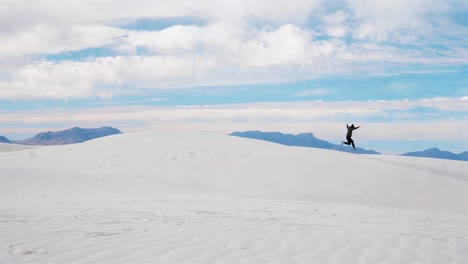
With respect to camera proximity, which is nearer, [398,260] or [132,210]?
[398,260]

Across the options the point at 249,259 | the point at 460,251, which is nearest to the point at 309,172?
the point at 460,251

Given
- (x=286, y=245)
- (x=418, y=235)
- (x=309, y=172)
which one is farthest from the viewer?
(x=309, y=172)

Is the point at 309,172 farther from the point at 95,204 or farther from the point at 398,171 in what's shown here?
the point at 95,204

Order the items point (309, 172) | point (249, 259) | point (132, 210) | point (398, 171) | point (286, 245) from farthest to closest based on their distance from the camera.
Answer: point (398, 171) → point (309, 172) → point (132, 210) → point (286, 245) → point (249, 259)

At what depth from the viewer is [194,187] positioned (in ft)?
52.4

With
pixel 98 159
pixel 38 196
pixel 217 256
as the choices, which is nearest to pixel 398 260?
pixel 217 256

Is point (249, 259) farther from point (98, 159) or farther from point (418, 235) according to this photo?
point (98, 159)

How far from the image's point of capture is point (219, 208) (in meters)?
10.1

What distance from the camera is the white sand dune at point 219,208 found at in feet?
19.1

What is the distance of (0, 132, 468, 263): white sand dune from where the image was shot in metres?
5.82

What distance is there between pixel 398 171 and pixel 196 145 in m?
9.71

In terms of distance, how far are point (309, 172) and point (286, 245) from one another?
12.8 meters

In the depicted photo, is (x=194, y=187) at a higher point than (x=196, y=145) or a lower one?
lower

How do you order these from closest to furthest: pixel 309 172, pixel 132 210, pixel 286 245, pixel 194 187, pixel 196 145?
pixel 286 245
pixel 132 210
pixel 194 187
pixel 309 172
pixel 196 145
